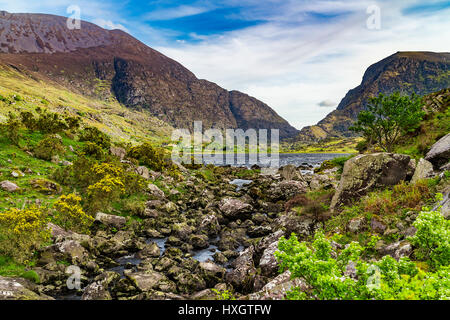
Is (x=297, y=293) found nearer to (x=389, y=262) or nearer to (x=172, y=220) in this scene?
(x=389, y=262)

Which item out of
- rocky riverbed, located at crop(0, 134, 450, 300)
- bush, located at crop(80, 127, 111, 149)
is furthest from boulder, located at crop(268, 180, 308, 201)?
bush, located at crop(80, 127, 111, 149)

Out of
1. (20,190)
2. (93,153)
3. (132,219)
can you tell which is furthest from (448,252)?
(93,153)

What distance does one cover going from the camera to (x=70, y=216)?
62.9 feet

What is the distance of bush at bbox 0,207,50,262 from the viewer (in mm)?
13977

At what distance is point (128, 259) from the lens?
1797 cm

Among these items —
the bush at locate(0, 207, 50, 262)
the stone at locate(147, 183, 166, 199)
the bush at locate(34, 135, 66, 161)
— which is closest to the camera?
the bush at locate(0, 207, 50, 262)

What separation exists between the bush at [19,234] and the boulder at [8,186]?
7.02 metres

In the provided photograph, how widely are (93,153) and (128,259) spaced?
23690 millimetres

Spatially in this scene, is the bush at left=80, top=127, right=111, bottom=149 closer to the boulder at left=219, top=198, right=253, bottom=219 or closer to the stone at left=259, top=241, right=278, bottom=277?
the boulder at left=219, top=198, right=253, bottom=219

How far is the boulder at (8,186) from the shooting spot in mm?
20062

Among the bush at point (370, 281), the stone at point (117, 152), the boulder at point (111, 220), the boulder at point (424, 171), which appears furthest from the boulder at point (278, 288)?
the stone at point (117, 152)

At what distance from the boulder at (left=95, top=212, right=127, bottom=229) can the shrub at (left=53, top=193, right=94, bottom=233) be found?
242cm

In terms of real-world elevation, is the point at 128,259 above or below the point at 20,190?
below

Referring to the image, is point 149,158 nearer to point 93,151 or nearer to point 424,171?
point 93,151
